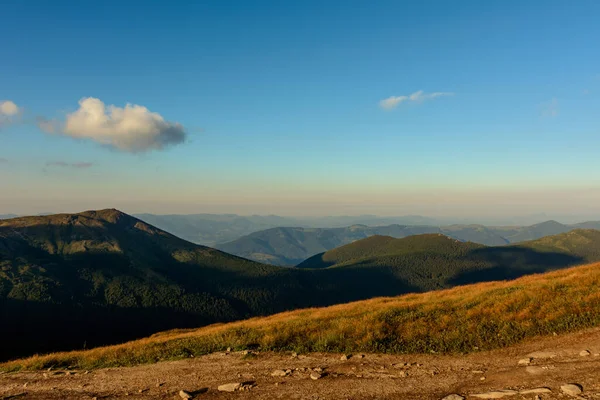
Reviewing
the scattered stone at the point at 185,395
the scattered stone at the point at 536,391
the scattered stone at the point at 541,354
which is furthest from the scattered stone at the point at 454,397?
the scattered stone at the point at 185,395

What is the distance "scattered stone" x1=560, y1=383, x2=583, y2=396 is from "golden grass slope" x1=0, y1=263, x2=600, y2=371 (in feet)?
18.9

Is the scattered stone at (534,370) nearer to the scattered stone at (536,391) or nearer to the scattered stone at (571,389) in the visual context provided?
the scattered stone at (571,389)

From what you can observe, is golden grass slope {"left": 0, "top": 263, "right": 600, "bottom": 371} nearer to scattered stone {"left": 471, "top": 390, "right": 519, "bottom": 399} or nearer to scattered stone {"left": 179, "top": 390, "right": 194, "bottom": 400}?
scattered stone {"left": 471, "top": 390, "right": 519, "bottom": 399}

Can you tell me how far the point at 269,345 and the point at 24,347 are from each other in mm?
216879

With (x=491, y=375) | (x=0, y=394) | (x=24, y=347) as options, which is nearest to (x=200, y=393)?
(x=0, y=394)

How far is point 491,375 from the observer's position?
551 inches

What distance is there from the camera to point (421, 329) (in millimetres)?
20203

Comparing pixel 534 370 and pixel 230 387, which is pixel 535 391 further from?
pixel 230 387

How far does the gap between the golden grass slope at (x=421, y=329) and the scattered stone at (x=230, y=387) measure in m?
5.50

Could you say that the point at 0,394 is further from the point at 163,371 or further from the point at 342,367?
the point at 342,367

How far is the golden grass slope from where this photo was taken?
729 inches

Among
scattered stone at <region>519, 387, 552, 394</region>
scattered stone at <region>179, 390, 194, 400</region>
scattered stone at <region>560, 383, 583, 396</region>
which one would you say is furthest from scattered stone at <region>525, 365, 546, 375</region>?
scattered stone at <region>179, 390, 194, 400</region>

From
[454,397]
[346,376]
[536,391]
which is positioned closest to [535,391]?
[536,391]

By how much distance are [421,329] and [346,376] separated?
711 centimetres
